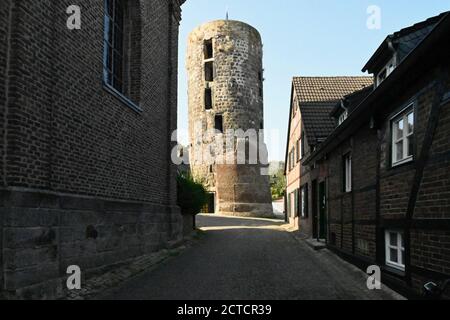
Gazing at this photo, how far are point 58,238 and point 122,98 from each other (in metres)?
4.49

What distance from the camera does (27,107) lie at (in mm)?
6859

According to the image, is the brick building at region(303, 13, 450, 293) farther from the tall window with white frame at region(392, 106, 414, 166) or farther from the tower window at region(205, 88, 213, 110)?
the tower window at region(205, 88, 213, 110)

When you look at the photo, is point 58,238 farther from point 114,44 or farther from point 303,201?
point 303,201

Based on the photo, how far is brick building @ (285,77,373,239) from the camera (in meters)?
18.5

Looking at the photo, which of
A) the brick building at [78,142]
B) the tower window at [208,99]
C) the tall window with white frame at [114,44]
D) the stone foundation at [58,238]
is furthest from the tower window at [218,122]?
the stone foundation at [58,238]

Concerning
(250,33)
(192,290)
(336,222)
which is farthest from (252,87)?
(192,290)

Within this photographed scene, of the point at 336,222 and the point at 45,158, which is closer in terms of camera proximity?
the point at 45,158

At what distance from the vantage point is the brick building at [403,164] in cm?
630

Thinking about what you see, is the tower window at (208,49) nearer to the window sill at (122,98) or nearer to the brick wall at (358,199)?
the brick wall at (358,199)

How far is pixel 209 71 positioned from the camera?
120 feet

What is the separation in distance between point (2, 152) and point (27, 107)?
0.78 meters

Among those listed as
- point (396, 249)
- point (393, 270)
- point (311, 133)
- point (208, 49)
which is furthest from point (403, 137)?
point (208, 49)

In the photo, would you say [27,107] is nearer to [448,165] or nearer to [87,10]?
[87,10]
